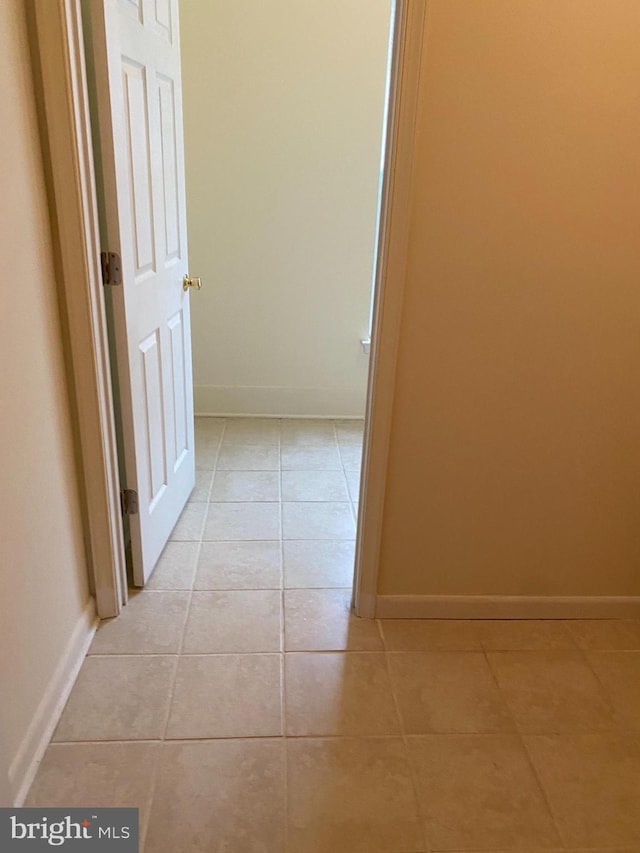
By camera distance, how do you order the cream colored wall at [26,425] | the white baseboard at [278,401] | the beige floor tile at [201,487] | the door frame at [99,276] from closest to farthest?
1. the cream colored wall at [26,425]
2. the door frame at [99,276]
3. the beige floor tile at [201,487]
4. the white baseboard at [278,401]

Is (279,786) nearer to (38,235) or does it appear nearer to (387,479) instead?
(387,479)

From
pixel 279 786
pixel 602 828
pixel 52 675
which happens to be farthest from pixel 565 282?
pixel 52 675

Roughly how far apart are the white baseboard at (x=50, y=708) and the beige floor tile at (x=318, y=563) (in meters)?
0.67

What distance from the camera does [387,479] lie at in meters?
2.00

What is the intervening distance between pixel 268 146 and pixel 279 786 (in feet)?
9.35

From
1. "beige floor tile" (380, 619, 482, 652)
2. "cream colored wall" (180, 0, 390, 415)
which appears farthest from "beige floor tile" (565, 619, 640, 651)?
"cream colored wall" (180, 0, 390, 415)

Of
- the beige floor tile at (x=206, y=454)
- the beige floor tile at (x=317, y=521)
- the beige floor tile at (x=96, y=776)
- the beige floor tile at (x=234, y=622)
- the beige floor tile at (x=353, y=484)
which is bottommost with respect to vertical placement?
the beige floor tile at (x=96, y=776)

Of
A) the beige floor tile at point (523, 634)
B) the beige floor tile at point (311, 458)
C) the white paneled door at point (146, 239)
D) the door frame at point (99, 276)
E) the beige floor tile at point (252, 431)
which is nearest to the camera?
the door frame at point (99, 276)

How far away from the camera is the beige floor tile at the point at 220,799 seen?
1.42 meters

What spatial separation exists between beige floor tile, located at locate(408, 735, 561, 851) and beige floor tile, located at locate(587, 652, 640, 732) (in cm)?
34

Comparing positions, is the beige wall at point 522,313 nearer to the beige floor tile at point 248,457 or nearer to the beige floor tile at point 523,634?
the beige floor tile at point 523,634

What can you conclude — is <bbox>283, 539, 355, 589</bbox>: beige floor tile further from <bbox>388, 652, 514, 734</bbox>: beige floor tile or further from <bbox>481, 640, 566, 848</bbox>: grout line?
<bbox>481, 640, 566, 848</bbox>: grout line

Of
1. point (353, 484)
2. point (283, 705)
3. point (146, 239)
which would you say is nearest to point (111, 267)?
point (146, 239)

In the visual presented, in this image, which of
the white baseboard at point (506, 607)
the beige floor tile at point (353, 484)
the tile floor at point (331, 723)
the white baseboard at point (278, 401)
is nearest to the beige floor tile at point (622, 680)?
the tile floor at point (331, 723)
